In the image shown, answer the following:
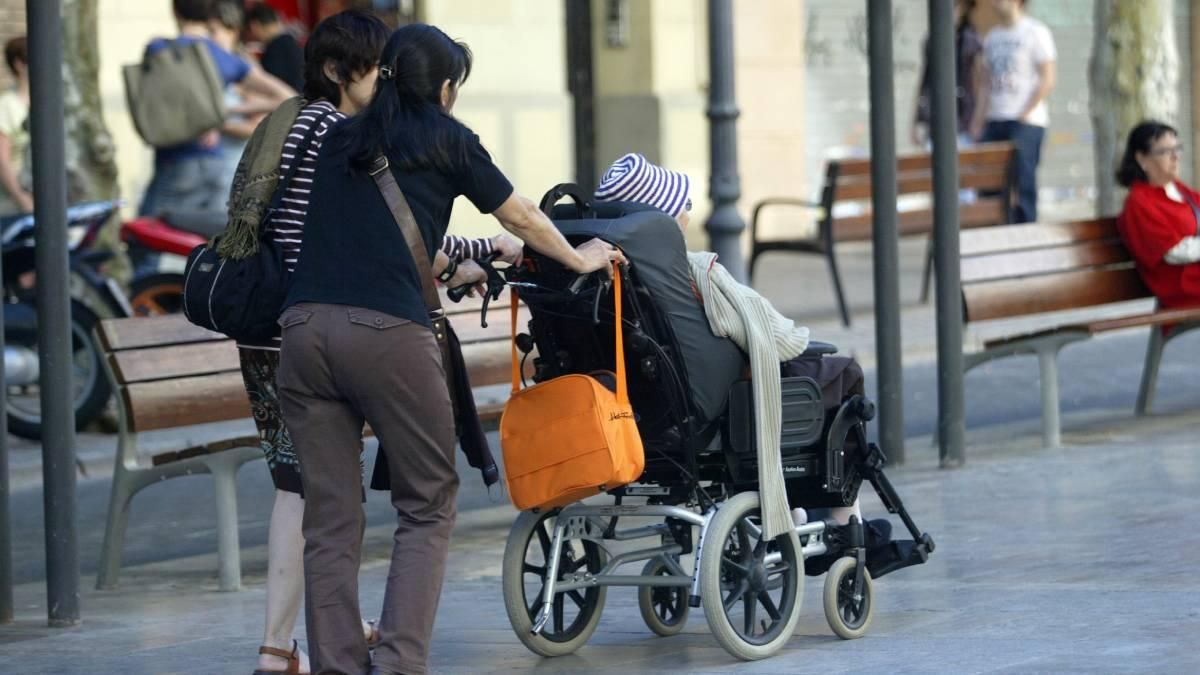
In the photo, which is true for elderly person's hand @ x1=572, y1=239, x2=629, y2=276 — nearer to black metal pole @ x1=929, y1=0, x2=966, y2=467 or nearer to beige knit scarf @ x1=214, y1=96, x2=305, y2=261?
beige knit scarf @ x1=214, y1=96, x2=305, y2=261

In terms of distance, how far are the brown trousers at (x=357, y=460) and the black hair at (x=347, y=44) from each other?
71 cm

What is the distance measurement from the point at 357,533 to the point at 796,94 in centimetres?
1599

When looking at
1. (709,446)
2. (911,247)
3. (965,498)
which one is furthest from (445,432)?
(911,247)

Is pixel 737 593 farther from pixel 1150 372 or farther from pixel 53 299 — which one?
pixel 1150 372

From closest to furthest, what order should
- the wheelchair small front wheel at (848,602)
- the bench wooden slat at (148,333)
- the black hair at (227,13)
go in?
1. the wheelchair small front wheel at (848,602)
2. the bench wooden slat at (148,333)
3. the black hair at (227,13)

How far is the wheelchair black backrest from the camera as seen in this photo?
570cm

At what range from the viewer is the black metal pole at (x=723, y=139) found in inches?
439

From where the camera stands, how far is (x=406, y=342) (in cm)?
518

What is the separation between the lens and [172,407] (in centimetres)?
743

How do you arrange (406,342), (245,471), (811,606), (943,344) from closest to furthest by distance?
1. (406,342)
2. (811,606)
3. (943,344)
4. (245,471)

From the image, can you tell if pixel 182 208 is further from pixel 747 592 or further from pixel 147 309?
pixel 747 592

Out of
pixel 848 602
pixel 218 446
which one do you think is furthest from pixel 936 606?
pixel 218 446

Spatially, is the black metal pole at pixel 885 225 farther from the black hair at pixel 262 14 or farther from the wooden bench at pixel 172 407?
the black hair at pixel 262 14

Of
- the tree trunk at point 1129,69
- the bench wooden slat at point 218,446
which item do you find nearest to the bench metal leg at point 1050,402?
the bench wooden slat at point 218,446
